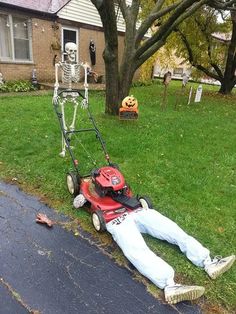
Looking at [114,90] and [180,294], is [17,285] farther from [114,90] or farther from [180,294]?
[114,90]

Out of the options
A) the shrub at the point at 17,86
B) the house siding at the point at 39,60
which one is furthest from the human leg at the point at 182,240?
the house siding at the point at 39,60

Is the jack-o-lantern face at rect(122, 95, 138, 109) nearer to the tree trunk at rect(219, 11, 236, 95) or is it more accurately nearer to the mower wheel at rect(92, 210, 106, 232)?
the mower wheel at rect(92, 210, 106, 232)

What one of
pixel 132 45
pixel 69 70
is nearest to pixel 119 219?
pixel 69 70

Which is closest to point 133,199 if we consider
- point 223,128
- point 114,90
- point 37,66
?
point 114,90

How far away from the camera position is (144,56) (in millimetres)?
8961

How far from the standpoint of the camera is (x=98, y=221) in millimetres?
3684

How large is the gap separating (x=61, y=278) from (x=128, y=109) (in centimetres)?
553

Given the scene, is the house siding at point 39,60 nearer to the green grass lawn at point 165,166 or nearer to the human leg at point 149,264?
the green grass lawn at point 165,166

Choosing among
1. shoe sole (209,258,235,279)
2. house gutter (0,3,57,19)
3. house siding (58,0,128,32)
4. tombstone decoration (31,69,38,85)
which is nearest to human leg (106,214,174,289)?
shoe sole (209,258,235,279)

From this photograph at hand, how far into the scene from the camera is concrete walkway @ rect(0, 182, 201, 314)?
9.24 feet

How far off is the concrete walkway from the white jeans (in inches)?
8.4

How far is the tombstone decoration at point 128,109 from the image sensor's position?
26.0 ft

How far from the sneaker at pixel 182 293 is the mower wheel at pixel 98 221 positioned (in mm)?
1079

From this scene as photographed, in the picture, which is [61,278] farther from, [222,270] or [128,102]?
[128,102]
